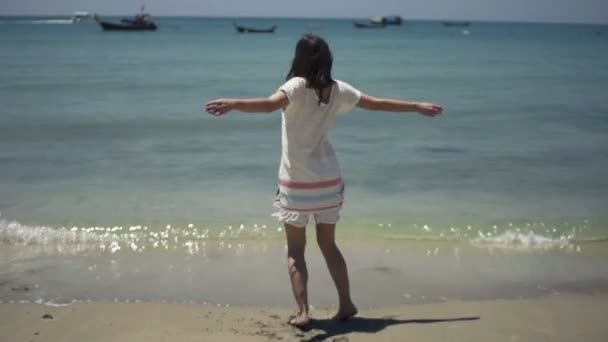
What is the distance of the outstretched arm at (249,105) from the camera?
2.98m

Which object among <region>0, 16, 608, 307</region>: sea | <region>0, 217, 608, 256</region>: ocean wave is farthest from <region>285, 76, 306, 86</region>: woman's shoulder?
<region>0, 217, 608, 256</region>: ocean wave

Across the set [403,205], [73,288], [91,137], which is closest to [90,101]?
[91,137]

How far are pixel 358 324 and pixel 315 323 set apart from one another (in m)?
0.23

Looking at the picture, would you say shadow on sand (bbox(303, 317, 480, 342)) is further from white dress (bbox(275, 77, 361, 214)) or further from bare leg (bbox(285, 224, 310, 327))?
white dress (bbox(275, 77, 361, 214))

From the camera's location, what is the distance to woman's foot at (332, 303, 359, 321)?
11.9 feet

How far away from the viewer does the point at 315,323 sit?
11.8ft

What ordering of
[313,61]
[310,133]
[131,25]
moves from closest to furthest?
[313,61]
[310,133]
[131,25]

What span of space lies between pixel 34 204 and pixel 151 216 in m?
1.23

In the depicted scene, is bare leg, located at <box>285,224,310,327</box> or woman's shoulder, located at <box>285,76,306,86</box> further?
bare leg, located at <box>285,224,310,327</box>

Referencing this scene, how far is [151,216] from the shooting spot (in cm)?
593

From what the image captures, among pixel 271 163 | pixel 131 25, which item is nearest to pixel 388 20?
pixel 131 25

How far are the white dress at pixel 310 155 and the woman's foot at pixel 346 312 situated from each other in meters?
0.63

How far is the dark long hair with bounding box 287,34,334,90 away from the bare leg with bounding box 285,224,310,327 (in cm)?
75

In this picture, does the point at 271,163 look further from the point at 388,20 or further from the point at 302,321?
the point at 388,20
